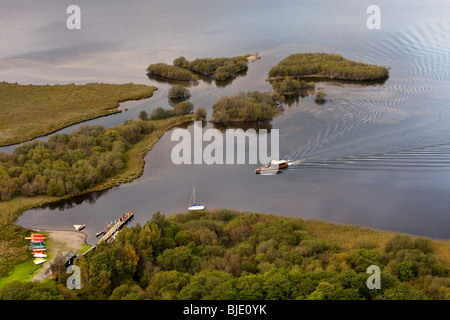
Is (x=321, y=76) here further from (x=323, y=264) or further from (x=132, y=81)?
(x=323, y=264)

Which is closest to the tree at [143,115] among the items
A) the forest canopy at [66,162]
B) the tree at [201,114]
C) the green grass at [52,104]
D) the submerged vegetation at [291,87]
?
the green grass at [52,104]

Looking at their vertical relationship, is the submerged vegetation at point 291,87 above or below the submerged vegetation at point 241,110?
above

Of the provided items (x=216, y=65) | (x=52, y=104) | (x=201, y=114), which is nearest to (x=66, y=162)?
(x=201, y=114)

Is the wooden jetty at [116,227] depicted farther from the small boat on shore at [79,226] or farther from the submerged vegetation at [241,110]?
the submerged vegetation at [241,110]

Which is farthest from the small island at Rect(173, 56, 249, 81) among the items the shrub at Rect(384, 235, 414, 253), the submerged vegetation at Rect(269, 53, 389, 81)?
the shrub at Rect(384, 235, 414, 253)

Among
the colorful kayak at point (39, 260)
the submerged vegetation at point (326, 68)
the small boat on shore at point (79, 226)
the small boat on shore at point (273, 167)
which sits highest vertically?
the submerged vegetation at point (326, 68)
